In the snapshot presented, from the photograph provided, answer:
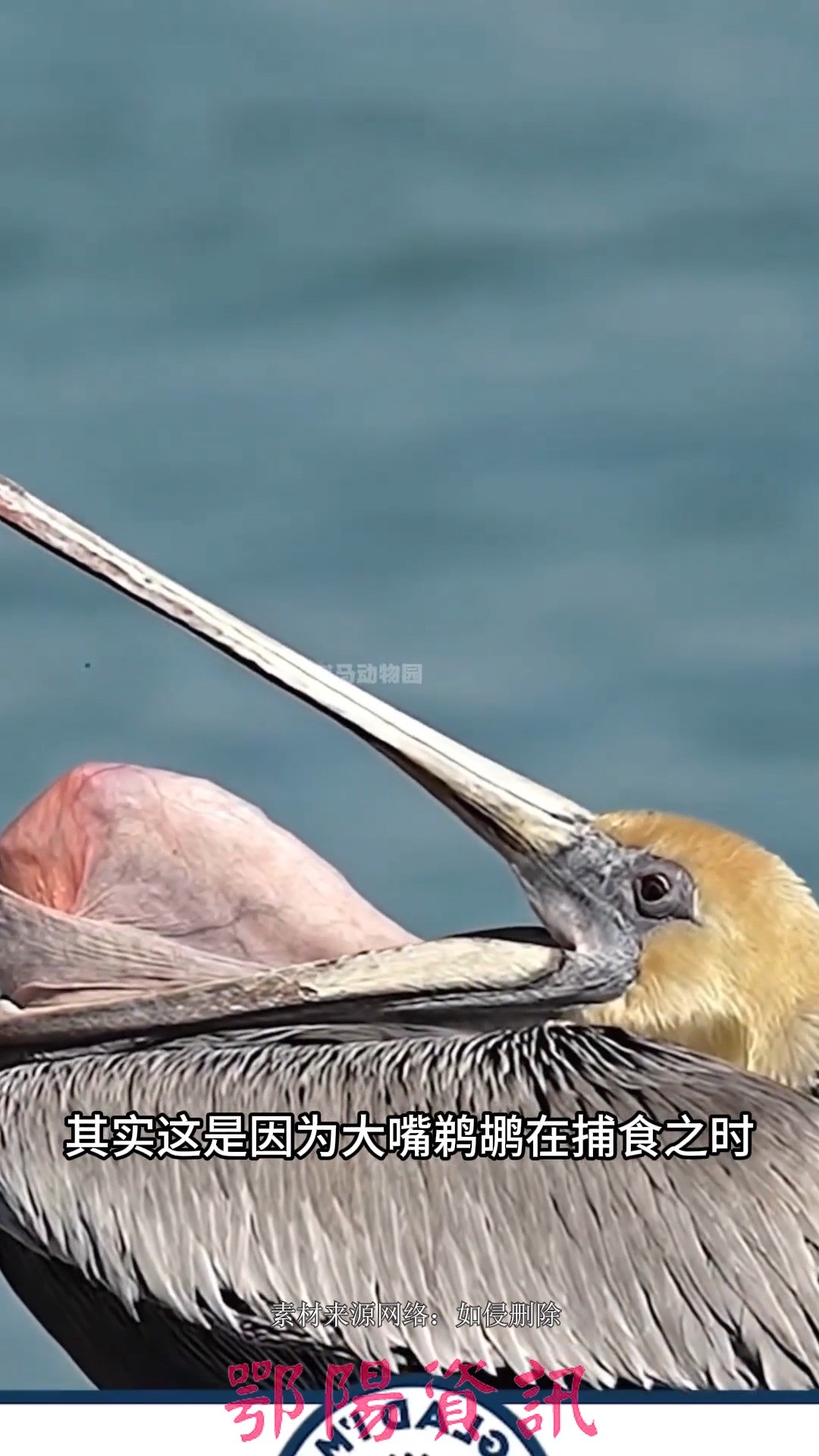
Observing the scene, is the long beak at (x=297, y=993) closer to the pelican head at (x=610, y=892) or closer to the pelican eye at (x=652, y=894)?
the pelican head at (x=610, y=892)

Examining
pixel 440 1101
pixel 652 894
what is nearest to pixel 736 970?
pixel 652 894

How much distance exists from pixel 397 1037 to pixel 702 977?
14.6 inches

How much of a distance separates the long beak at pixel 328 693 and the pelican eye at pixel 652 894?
120 millimetres

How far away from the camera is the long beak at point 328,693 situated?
13.6ft

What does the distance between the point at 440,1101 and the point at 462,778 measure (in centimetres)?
41

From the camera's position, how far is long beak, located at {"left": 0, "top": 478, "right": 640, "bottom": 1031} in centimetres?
414

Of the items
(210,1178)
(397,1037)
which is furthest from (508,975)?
(210,1178)

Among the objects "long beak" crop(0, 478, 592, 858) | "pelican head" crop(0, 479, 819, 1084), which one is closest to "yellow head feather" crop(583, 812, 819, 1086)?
"pelican head" crop(0, 479, 819, 1084)

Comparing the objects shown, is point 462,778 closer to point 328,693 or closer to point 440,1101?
point 328,693

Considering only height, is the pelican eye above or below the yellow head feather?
above

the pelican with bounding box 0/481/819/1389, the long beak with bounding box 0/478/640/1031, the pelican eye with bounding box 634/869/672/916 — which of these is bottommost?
the pelican with bounding box 0/481/819/1389

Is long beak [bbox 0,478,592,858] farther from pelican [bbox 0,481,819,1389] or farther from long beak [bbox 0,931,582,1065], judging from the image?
long beak [bbox 0,931,582,1065]

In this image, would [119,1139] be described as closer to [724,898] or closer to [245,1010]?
[245,1010]

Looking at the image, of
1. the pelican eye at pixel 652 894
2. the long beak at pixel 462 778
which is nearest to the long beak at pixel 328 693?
the long beak at pixel 462 778
